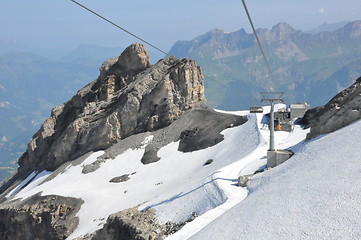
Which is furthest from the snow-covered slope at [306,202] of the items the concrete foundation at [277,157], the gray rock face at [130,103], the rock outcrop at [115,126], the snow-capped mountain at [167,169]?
the gray rock face at [130,103]

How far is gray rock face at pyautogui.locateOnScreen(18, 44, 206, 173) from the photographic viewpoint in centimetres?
7650

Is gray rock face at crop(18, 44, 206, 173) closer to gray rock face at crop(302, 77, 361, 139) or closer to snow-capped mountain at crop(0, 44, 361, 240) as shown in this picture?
snow-capped mountain at crop(0, 44, 361, 240)

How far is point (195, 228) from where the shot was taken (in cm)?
2830

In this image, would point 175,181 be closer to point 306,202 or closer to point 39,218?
point 39,218

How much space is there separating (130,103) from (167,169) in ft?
72.3

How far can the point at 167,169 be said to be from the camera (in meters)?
60.9

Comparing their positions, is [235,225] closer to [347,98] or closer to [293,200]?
[293,200]

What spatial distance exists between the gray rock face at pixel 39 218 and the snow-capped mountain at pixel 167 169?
0.65 feet

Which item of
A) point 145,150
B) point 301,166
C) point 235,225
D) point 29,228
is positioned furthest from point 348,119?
point 29,228

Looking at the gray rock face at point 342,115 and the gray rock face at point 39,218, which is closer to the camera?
the gray rock face at point 342,115

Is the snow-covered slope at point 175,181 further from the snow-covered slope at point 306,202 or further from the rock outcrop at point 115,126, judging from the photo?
the snow-covered slope at point 306,202

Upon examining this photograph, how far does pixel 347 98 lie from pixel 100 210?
37.9 metres

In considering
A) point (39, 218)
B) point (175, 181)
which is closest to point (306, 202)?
point (175, 181)

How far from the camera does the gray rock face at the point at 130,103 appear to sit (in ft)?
251
